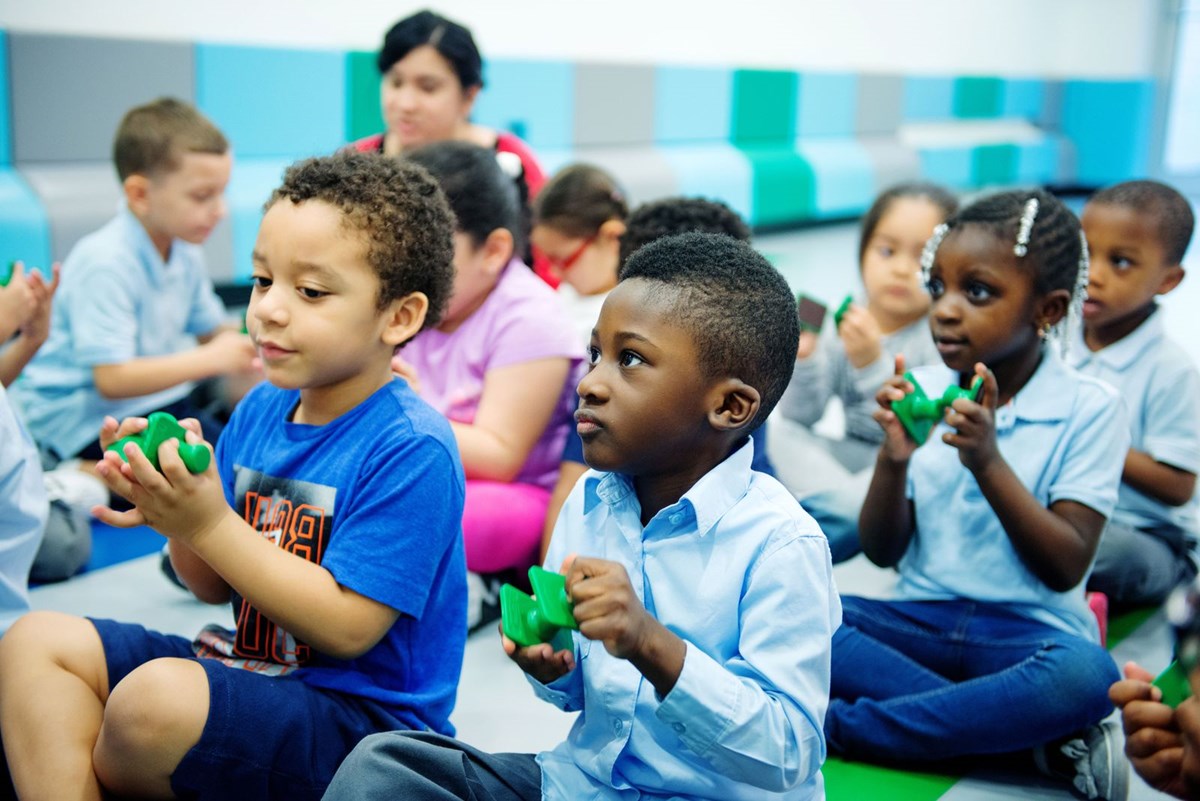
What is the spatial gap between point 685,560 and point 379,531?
30 cm

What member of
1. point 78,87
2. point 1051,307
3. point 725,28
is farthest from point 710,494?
point 725,28

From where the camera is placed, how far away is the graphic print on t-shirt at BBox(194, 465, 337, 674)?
1142 mm

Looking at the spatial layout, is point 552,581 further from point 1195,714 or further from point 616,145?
point 616,145

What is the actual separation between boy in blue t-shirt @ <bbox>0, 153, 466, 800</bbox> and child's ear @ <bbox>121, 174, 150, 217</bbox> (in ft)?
3.96

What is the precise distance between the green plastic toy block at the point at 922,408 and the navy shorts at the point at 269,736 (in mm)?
678

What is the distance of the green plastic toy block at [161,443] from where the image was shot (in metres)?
1.02

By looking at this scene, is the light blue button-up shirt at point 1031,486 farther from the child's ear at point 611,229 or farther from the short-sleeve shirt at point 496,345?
the child's ear at point 611,229

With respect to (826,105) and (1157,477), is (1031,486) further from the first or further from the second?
(826,105)

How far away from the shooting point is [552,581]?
853mm

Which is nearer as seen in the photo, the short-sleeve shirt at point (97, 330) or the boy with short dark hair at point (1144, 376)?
the boy with short dark hair at point (1144, 376)

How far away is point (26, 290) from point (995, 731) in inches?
59.4

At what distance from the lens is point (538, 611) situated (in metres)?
0.86

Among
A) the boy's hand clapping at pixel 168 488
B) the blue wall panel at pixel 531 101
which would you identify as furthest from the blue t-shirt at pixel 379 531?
the blue wall panel at pixel 531 101

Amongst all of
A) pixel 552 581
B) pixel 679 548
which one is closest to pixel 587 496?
pixel 679 548
